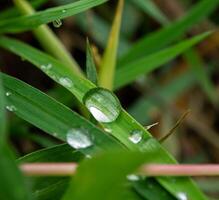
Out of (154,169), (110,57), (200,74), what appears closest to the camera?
(154,169)

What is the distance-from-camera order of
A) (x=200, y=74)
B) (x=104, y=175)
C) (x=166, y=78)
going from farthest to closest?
(x=166, y=78), (x=200, y=74), (x=104, y=175)

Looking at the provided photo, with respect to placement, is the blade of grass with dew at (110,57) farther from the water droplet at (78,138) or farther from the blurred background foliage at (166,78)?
the blurred background foliage at (166,78)

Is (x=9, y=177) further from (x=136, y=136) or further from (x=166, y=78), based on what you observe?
(x=166, y=78)

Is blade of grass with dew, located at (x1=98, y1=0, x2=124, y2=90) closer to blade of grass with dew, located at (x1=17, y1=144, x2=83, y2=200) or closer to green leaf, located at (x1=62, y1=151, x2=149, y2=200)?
blade of grass with dew, located at (x1=17, y1=144, x2=83, y2=200)

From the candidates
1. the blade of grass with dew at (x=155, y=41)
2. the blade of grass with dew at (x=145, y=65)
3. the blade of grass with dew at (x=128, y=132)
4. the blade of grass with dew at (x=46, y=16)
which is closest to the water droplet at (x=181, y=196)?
the blade of grass with dew at (x=128, y=132)

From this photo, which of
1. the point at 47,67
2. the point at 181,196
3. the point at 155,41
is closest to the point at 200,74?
the point at 155,41

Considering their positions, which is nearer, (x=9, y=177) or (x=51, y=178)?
(x=9, y=177)

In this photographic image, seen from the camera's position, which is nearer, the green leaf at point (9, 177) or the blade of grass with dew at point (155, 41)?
the green leaf at point (9, 177)
